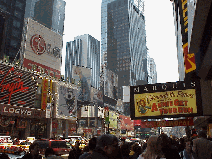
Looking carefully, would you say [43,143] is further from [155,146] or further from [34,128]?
[34,128]

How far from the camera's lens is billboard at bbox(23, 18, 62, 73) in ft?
175

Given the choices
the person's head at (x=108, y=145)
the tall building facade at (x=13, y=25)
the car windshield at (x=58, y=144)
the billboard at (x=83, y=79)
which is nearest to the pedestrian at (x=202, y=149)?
the person's head at (x=108, y=145)

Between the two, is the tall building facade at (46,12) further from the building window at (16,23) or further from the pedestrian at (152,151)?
the pedestrian at (152,151)

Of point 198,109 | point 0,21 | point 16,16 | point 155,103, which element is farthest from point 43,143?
point 16,16

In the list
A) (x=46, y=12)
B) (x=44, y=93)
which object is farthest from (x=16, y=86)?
(x=46, y=12)

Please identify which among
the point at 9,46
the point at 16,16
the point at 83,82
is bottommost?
the point at 83,82

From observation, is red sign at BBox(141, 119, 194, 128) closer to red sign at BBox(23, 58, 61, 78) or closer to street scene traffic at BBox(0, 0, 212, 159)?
street scene traffic at BBox(0, 0, 212, 159)

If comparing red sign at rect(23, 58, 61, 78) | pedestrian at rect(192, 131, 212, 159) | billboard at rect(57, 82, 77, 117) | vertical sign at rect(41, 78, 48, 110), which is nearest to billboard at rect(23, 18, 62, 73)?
red sign at rect(23, 58, 61, 78)

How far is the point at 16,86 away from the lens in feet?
148

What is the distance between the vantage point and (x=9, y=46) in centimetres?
7800

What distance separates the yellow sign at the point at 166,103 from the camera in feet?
49.7

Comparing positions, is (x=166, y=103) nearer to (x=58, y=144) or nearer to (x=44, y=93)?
(x=58, y=144)

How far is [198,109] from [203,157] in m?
8.60

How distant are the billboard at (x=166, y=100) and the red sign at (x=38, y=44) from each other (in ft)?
142
